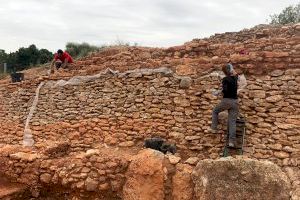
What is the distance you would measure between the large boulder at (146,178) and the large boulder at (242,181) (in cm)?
48

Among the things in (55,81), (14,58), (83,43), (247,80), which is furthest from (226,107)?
(14,58)

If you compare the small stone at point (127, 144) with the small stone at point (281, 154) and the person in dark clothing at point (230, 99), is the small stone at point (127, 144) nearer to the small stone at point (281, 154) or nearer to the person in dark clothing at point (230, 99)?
the person in dark clothing at point (230, 99)

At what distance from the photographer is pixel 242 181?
4.10 metres

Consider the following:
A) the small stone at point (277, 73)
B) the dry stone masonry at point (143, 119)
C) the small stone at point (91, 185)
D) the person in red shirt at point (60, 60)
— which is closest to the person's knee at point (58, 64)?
the person in red shirt at point (60, 60)

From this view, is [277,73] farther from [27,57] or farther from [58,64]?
[27,57]

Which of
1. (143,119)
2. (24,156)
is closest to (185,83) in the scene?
(143,119)

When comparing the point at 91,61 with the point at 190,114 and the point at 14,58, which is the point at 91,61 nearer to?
the point at 190,114

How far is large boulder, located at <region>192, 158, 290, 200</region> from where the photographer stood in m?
4.04

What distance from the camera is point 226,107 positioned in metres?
7.38

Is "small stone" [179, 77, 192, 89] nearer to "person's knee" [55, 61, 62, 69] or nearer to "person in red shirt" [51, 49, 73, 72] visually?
"person in red shirt" [51, 49, 73, 72]

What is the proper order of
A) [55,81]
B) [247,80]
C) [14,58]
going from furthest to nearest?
[14,58] < [55,81] < [247,80]

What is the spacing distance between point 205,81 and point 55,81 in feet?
13.9

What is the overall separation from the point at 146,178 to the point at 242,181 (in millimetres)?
1054

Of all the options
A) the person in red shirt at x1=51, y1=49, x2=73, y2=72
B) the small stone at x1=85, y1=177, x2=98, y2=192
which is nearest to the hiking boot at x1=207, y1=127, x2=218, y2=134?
the small stone at x1=85, y1=177, x2=98, y2=192
